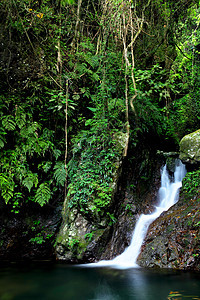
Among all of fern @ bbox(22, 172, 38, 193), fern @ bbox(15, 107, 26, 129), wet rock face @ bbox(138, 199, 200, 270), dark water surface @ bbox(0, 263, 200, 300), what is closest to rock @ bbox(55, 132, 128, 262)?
dark water surface @ bbox(0, 263, 200, 300)

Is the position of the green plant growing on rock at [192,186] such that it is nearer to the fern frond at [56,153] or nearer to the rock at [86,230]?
the rock at [86,230]

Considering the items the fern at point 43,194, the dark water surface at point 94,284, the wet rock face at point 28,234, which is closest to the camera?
the dark water surface at point 94,284

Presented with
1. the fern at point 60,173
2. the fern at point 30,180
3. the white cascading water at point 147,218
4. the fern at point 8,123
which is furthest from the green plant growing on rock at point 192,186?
the fern at point 8,123

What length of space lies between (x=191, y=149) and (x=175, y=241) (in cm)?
258

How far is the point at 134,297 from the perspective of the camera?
3.26 m

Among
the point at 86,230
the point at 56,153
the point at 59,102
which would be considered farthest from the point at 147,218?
the point at 59,102

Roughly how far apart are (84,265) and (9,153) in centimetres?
319

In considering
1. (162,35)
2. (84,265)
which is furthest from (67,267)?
(162,35)

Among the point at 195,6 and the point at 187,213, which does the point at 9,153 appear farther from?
the point at 195,6

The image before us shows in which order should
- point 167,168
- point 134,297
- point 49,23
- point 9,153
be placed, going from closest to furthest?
point 134,297, point 9,153, point 49,23, point 167,168

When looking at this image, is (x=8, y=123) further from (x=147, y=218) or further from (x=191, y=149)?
(x=191, y=149)

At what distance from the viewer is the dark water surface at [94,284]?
3.28 m

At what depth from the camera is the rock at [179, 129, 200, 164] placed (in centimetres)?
612

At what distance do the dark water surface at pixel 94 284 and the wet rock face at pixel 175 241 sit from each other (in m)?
0.32
